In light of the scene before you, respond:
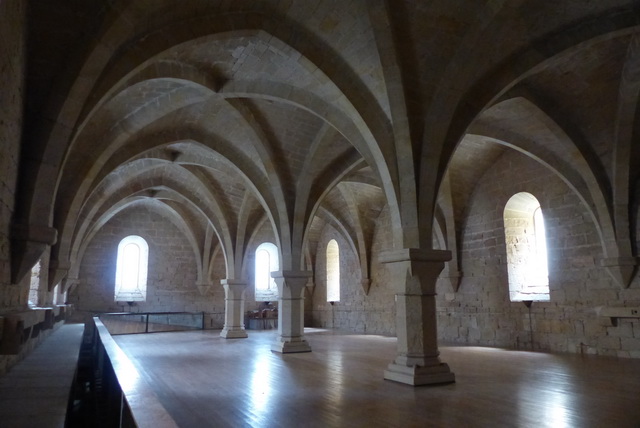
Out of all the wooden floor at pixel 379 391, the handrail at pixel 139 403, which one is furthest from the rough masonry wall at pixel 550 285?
the handrail at pixel 139 403

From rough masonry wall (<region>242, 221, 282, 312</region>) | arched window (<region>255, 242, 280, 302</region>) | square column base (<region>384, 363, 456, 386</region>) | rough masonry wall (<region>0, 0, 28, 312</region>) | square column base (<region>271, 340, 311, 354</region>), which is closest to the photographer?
rough masonry wall (<region>0, 0, 28, 312</region>)

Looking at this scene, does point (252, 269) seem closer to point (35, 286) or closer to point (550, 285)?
point (35, 286)

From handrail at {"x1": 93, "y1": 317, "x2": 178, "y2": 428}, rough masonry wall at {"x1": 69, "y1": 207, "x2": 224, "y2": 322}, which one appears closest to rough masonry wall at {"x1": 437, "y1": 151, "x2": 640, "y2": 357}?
handrail at {"x1": 93, "y1": 317, "x2": 178, "y2": 428}

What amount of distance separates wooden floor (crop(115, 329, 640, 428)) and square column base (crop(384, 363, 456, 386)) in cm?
12

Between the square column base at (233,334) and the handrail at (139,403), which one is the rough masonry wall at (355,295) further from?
the handrail at (139,403)

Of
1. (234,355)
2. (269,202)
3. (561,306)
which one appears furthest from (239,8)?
(561,306)

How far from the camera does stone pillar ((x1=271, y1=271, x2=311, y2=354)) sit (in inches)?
377

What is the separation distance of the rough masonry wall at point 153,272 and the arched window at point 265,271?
1601mm

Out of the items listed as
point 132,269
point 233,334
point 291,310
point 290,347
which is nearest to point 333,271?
point 233,334

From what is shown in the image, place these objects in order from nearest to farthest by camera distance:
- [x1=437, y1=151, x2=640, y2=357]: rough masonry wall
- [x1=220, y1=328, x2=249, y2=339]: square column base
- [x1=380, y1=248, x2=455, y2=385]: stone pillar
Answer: [x1=380, y1=248, x2=455, y2=385]: stone pillar → [x1=437, y1=151, x2=640, y2=357]: rough masonry wall → [x1=220, y1=328, x2=249, y2=339]: square column base

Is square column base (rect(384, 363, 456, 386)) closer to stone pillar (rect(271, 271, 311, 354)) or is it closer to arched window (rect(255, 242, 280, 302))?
stone pillar (rect(271, 271, 311, 354))

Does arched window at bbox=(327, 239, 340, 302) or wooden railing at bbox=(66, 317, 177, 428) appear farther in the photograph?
arched window at bbox=(327, 239, 340, 302)

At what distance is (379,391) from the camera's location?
5.40m

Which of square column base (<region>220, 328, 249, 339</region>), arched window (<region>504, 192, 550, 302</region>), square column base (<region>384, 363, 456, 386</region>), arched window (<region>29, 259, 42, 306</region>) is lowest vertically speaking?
square column base (<region>220, 328, 249, 339</region>)
